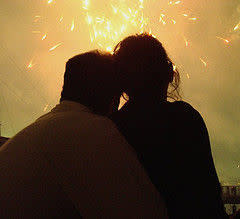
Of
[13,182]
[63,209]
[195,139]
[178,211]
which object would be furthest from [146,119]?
[13,182]

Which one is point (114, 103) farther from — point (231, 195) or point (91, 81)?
point (231, 195)

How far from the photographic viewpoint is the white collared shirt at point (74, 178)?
1.37 m

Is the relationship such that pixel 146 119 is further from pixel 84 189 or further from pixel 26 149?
pixel 26 149

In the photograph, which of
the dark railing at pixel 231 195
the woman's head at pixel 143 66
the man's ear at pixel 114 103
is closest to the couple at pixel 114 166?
the woman's head at pixel 143 66

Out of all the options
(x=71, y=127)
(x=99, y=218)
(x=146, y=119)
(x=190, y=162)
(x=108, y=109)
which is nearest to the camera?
(x=99, y=218)

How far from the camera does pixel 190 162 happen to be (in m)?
1.65

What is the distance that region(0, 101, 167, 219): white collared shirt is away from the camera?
1.37m

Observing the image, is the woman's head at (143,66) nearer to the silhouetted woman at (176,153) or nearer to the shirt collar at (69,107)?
the silhouetted woman at (176,153)

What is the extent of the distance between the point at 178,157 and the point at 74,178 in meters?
0.69

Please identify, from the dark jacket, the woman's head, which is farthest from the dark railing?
the dark jacket

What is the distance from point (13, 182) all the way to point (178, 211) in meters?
0.99

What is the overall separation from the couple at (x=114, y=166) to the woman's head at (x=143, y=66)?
172 millimetres

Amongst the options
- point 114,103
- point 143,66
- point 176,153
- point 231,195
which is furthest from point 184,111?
point 231,195

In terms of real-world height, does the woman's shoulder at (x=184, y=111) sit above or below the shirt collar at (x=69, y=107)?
below
